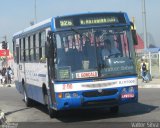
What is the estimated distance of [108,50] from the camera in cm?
1353

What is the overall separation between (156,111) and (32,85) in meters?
4.67

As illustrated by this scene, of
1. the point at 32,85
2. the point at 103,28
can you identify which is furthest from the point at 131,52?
the point at 32,85

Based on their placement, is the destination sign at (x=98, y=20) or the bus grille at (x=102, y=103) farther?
the destination sign at (x=98, y=20)

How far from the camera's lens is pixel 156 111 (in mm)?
15203

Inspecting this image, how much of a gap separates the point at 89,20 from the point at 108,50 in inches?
39.8

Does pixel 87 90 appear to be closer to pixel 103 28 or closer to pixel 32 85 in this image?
pixel 103 28

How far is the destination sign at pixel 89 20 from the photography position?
13609 millimetres

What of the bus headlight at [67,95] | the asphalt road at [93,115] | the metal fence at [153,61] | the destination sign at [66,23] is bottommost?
the asphalt road at [93,115]

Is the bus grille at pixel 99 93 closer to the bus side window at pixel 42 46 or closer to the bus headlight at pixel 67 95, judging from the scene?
the bus headlight at pixel 67 95

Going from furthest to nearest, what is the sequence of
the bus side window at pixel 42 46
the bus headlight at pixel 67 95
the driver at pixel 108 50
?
1. the bus side window at pixel 42 46
2. the driver at pixel 108 50
3. the bus headlight at pixel 67 95

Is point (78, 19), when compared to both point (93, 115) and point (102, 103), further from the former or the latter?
point (93, 115)

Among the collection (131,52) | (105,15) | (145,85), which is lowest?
(145,85)

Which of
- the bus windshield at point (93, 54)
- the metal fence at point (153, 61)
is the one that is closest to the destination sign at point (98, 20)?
the bus windshield at point (93, 54)

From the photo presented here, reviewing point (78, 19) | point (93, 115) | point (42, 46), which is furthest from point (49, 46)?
point (93, 115)
